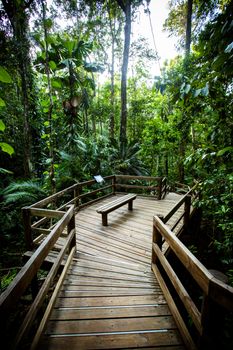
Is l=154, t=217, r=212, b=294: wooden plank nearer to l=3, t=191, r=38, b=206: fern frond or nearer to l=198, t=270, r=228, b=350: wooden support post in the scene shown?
l=198, t=270, r=228, b=350: wooden support post

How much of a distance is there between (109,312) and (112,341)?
0.37m

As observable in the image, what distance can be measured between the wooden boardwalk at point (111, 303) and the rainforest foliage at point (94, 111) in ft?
5.84

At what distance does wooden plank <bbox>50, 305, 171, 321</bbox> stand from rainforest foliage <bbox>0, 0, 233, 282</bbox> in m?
1.90

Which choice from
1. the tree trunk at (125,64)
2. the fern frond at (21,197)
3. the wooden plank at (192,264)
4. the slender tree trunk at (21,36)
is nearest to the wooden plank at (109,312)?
Result: the wooden plank at (192,264)

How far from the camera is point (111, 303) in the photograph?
2234 mm

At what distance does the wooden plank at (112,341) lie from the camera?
167 centimetres

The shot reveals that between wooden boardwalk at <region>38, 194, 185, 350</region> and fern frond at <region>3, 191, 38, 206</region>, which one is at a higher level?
fern frond at <region>3, 191, 38, 206</region>

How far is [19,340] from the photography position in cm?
127

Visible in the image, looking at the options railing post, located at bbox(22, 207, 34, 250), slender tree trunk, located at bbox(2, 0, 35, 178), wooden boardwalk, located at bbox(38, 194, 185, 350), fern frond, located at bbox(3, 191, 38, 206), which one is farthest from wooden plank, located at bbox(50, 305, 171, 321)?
slender tree trunk, located at bbox(2, 0, 35, 178)

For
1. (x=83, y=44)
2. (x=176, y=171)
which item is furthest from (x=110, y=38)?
(x=176, y=171)

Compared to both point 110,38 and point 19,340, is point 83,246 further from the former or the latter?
point 110,38

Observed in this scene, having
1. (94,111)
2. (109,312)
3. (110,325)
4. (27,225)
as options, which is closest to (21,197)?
(27,225)

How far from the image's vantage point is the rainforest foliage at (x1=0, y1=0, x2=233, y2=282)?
2.81 meters

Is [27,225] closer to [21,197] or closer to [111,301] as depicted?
[111,301]
